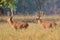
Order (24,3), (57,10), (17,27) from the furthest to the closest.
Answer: (57,10) → (24,3) → (17,27)

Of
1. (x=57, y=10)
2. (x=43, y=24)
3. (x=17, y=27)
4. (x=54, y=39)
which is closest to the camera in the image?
(x=54, y=39)

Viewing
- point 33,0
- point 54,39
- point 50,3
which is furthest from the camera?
point 50,3

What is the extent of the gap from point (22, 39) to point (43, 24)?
526 centimetres

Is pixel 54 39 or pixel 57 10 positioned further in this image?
pixel 57 10

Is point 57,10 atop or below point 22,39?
below

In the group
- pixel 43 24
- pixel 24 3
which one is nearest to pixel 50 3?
pixel 24 3

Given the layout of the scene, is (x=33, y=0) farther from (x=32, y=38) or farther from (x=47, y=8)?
(x=32, y=38)

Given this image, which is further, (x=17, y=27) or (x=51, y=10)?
(x=51, y=10)

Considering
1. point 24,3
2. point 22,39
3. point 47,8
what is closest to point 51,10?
point 47,8

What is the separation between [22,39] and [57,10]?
74.2 metres

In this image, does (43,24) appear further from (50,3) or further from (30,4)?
(50,3)

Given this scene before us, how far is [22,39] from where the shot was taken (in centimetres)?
984

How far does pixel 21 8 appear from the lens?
241 feet

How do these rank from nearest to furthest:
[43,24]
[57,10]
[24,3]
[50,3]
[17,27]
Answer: [17,27], [43,24], [24,3], [57,10], [50,3]
